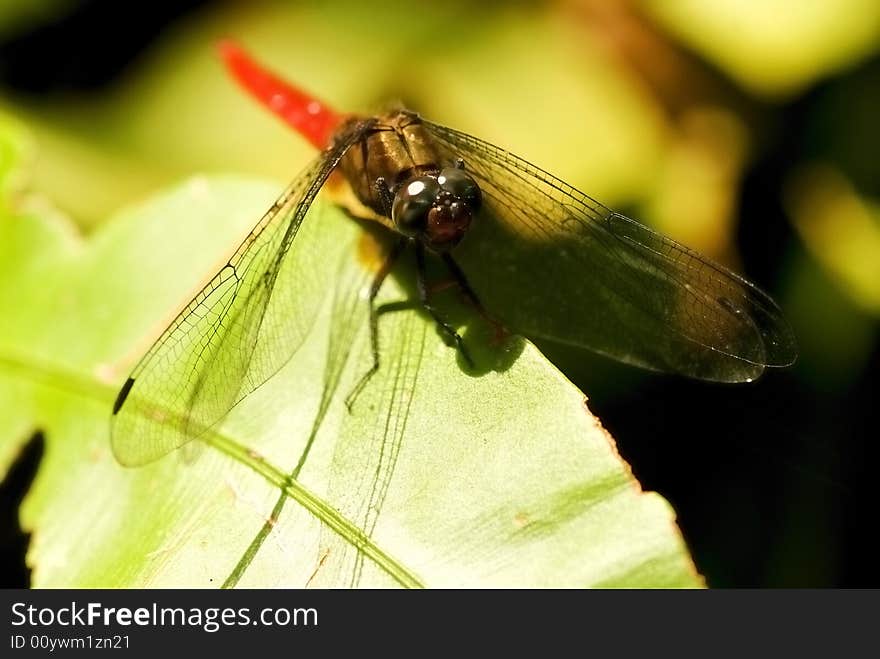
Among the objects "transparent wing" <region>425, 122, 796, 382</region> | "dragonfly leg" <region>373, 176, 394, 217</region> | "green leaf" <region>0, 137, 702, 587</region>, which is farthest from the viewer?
"dragonfly leg" <region>373, 176, 394, 217</region>

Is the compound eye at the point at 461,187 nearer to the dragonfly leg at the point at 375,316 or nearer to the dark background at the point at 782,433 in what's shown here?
the dragonfly leg at the point at 375,316

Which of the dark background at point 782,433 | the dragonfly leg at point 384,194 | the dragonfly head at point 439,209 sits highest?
the dragonfly leg at point 384,194

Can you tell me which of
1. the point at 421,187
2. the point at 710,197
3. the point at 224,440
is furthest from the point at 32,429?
the point at 710,197

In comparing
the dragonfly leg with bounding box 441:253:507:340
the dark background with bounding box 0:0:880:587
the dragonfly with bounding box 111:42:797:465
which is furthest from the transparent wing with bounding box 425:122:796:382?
the dark background with bounding box 0:0:880:587

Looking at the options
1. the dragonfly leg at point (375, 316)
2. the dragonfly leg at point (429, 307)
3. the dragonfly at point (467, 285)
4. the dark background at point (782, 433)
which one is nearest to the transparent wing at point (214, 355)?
the dragonfly at point (467, 285)

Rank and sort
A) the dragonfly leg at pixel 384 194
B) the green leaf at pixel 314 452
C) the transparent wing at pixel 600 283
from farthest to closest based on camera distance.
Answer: the dragonfly leg at pixel 384 194
the transparent wing at pixel 600 283
the green leaf at pixel 314 452

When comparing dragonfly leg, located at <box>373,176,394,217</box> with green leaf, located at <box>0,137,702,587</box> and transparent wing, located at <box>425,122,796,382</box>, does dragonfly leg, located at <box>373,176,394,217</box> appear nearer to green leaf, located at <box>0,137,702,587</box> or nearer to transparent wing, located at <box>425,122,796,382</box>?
green leaf, located at <box>0,137,702,587</box>

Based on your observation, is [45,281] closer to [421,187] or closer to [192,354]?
[192,354]

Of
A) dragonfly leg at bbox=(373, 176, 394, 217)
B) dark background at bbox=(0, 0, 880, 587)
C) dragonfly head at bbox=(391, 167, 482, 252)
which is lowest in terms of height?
dark background at bbox=(0, 0, 880, 587)

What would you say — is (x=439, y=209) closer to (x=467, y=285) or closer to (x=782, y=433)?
(x=467, y=285)
